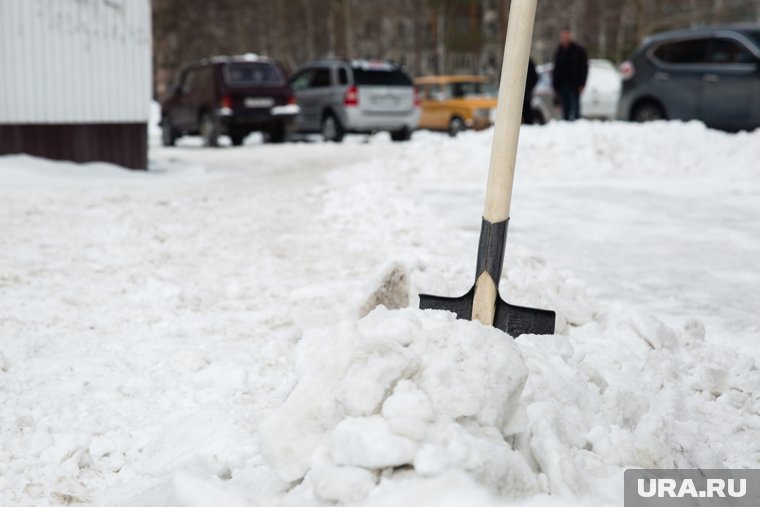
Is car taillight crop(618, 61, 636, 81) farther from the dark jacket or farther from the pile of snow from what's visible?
the pile of snow

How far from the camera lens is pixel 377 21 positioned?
53.2 metres

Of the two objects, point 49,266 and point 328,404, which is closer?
point 328,404

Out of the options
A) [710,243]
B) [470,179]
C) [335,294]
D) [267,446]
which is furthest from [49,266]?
[470,179]

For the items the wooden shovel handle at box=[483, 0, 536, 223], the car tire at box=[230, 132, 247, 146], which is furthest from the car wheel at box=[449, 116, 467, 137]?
the wooden shovel handle at box=[483, 0, 536, 223]

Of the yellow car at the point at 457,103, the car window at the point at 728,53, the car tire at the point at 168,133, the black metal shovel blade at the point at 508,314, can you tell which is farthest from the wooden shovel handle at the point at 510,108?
the yellow car at the point at 457,103

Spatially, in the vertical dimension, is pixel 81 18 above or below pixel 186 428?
above

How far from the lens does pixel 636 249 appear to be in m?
6.24

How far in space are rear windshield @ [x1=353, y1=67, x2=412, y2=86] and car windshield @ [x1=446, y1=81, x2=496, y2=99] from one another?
2.73m

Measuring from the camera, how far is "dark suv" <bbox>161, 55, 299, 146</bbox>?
59.1ft

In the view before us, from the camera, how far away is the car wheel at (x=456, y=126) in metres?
21.2

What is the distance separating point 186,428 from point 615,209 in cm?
580

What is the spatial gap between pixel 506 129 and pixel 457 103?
60.3 feet

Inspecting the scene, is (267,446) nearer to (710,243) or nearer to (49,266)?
(49,266)
